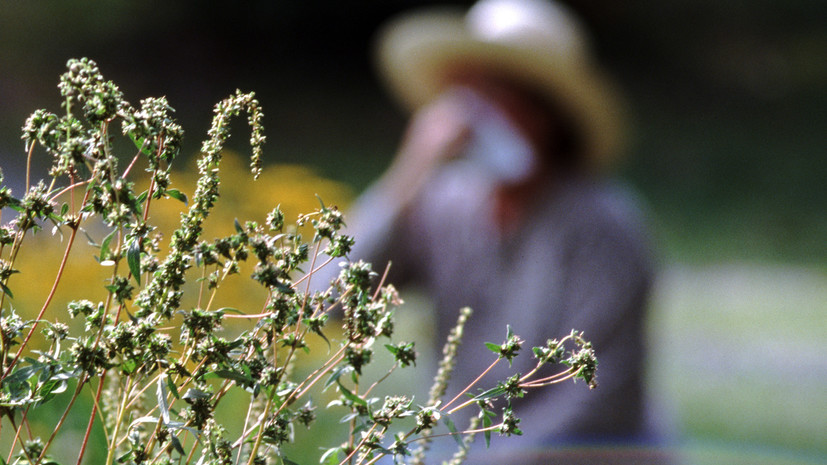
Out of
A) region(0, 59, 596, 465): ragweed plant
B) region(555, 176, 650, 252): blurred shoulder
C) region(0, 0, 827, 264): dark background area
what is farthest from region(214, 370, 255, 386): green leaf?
region(0, 0, 827, 264): dark background area

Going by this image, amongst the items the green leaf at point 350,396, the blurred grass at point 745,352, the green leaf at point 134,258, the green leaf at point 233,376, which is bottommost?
the green leaf at point 350,396

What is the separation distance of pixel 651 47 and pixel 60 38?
3.82 metres

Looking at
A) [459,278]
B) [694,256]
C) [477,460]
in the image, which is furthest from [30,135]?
[694,256]

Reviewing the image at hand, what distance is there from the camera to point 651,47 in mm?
6590

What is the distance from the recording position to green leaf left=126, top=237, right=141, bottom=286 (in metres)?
0.30

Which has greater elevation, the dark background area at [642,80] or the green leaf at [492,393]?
the dark background area at [642,80]

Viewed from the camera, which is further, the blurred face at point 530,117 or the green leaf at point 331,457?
the blurred face at point 530,117

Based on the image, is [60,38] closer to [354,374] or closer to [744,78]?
[744,78]

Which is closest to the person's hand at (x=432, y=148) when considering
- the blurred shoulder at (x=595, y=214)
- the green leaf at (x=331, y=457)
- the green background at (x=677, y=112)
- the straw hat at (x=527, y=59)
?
the straw hat at (x=527, y=59)

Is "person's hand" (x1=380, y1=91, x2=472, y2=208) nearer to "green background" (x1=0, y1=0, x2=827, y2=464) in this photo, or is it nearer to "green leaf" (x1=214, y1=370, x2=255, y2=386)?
Result: "green leaf" (x1=214, y1=370, x2=255, y2=386)

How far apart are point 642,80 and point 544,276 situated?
5512 mm

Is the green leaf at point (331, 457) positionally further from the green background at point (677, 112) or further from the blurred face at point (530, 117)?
the green background at point (677, 112)

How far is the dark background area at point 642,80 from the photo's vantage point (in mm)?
5547

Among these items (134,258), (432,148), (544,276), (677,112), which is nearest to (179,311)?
(134,258)
